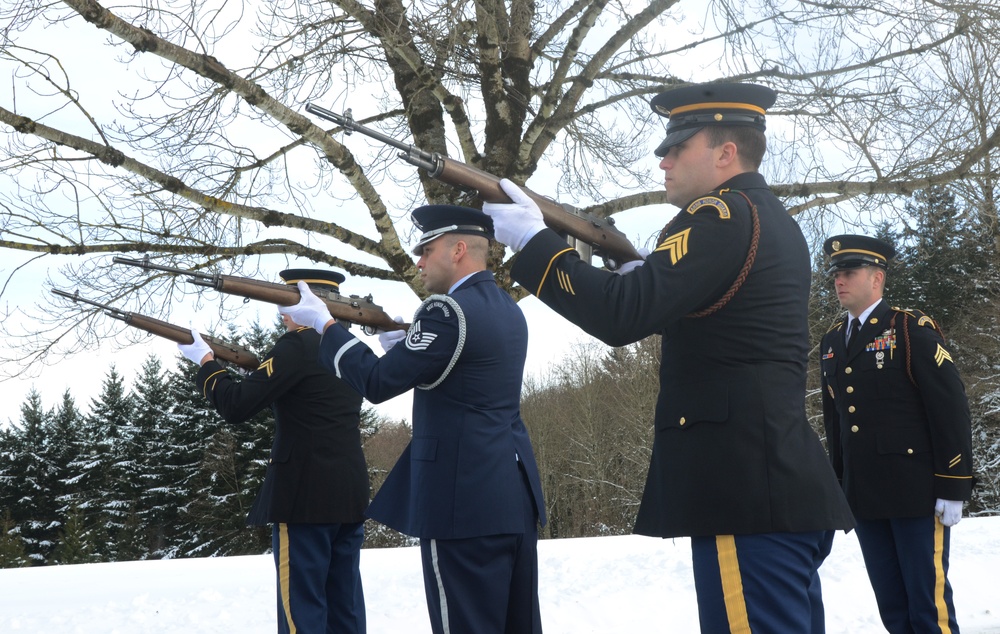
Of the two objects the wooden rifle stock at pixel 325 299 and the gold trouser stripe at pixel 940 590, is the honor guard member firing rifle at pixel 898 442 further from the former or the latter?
the wooden rifle stock at pixel 325 299

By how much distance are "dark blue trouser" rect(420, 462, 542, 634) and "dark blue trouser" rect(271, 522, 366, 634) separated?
1540mm

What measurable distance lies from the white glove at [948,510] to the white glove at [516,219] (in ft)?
9.44

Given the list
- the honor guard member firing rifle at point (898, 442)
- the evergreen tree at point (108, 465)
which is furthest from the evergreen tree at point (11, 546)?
the honor guard member firing rifle at point (898, 442)

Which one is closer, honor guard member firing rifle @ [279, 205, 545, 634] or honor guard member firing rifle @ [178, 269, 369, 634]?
honor guard member firing rifle @ [279, 205, 545, 634]

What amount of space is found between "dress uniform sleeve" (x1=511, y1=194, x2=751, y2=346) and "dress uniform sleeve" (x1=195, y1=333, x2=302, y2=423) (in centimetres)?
285

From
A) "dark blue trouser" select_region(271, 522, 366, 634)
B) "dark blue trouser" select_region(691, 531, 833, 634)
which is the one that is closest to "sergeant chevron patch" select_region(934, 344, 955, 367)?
"dark blue trouser" select_region(691, 531, 833, 634)

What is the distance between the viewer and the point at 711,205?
2.46 m

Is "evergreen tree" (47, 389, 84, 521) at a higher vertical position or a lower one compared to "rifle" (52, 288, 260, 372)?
higher

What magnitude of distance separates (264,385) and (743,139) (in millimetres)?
3183

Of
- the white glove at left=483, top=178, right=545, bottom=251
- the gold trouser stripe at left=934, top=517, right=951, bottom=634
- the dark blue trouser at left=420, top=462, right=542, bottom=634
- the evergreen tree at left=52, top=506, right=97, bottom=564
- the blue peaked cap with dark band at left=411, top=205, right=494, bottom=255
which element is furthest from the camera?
the evergreen tree at left=52, top=506, right=97, bottom=564

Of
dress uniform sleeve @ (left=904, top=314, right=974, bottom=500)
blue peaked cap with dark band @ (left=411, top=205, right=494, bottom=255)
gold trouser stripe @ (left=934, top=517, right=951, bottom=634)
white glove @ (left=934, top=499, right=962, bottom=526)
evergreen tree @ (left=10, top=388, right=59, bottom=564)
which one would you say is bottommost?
gold trouser stripe @ (left=934, top=517, right=951, bottom=634)

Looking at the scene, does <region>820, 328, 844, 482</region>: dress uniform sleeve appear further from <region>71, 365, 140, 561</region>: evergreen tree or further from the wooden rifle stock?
<region>71, 365, 140, 561</region>: evergreen tree

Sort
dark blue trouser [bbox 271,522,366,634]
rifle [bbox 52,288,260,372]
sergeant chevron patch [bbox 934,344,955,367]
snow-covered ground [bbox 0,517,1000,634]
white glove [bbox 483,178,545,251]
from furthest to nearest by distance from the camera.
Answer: snow-covered ground [bbox 0,517,1000,634] → rifle [bbox 52,288,260,372] → dark blue trouser [bbox 271,522,366,634] → sergeant chevron patch [bbox 934,344,955,367] → white glove [bbox 483,178,545,251]

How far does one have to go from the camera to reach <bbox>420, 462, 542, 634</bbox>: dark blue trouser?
3.37m
